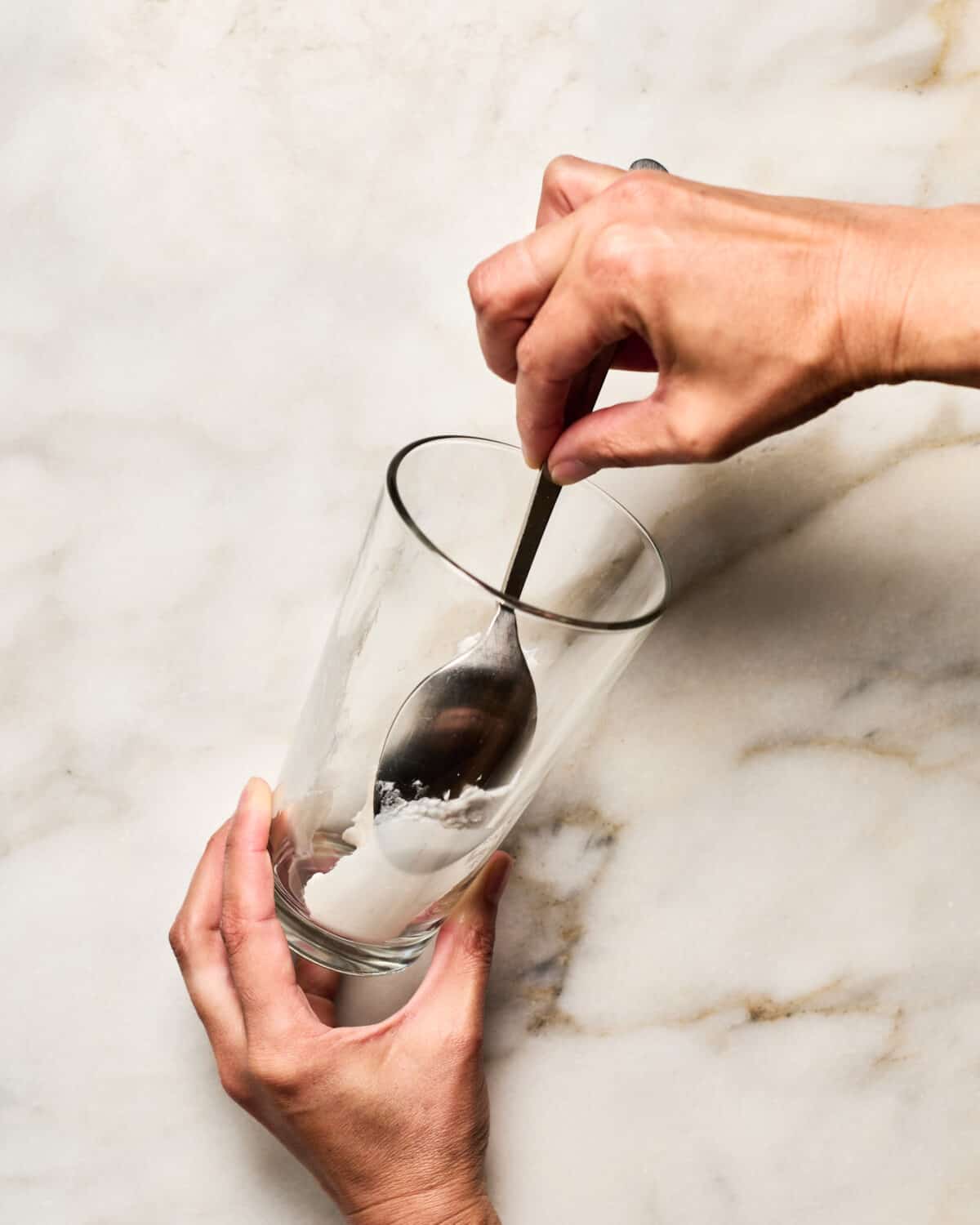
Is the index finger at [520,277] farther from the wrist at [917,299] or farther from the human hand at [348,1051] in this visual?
the human hand at [348,1051]

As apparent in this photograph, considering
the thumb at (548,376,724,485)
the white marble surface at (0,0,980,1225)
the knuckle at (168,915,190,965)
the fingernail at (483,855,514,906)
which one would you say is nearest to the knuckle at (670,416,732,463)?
the thumb at (548,376,724,485)

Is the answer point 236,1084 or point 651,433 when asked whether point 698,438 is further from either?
point 236,1084

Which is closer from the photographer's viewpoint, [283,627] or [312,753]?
[312,753]

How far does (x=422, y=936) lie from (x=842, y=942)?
313mm

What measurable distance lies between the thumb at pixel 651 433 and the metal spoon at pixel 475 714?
0.15ft

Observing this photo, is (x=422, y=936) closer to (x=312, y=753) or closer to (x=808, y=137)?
(x=312, y=753)

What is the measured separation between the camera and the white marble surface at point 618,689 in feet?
2.36

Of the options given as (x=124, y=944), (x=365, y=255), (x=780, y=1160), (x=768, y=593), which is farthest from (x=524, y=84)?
(x=780, y=1160)

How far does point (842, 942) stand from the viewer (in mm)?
785

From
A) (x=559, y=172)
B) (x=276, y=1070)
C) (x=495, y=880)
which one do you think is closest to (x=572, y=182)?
(x=559, y=172)

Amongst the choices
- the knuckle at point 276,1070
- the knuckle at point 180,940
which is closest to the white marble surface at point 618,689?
the knuckle at point 180,940

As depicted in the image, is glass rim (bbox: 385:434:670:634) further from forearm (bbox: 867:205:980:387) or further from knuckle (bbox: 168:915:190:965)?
knuckle (bbox: 168:915:190:965)

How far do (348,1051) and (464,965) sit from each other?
91 mm

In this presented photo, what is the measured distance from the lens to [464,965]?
708mm
